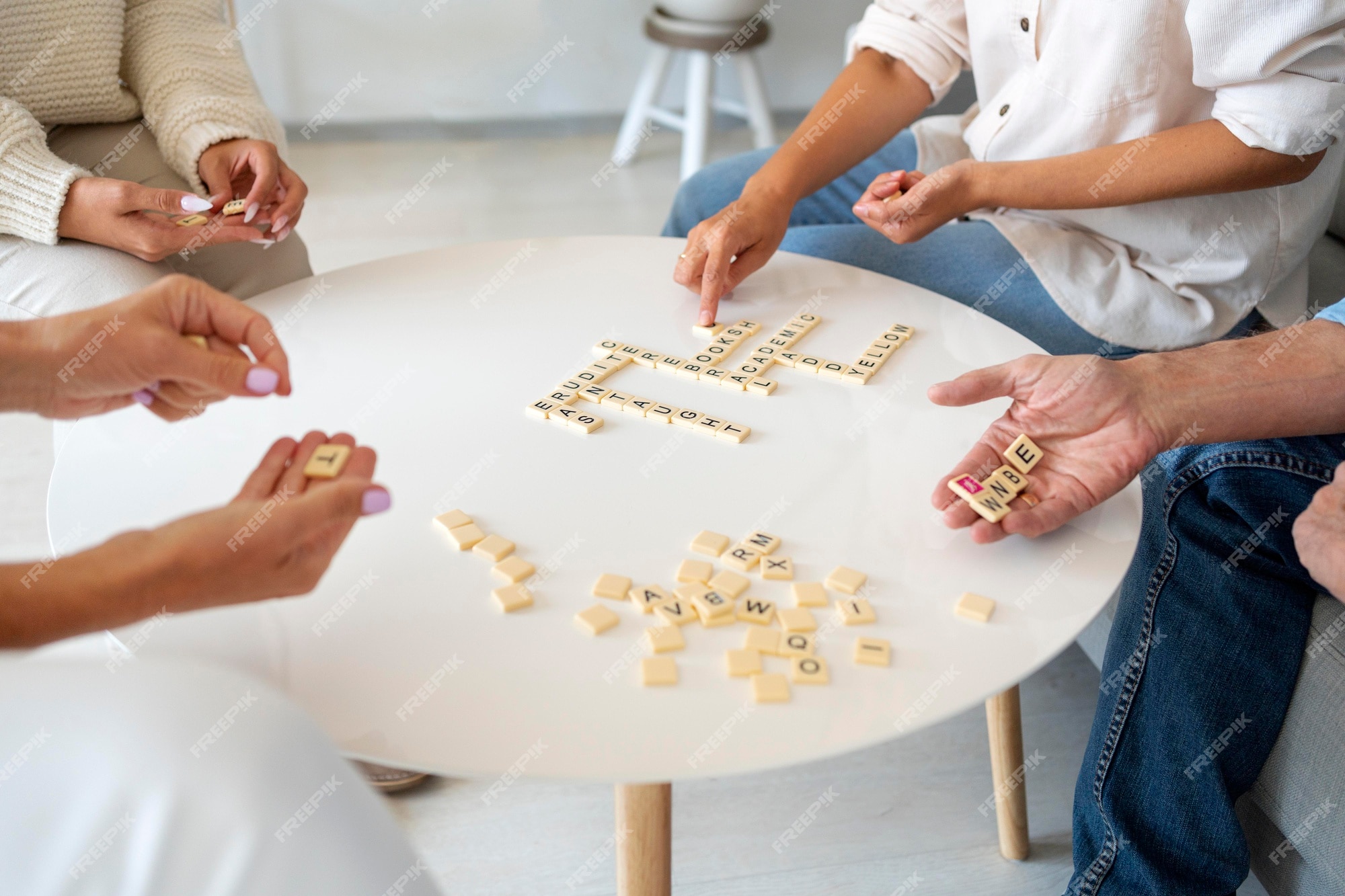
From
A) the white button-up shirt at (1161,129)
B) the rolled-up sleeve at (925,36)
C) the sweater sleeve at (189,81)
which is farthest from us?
the rolled-up sleeve at (925,36)

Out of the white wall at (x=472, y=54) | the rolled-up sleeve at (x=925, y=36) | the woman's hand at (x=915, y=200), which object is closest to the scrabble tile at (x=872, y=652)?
the woman's hand at (x=915, y=200)

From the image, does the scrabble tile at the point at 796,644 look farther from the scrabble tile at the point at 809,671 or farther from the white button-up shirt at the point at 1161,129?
the white button-up shirt at the point at 1161,129

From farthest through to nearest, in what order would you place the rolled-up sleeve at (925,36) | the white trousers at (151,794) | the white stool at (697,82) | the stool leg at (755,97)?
the stool leg at (755,97), the white stool at (697,82), the rolled-up sleeve at (925,36), the white trousers at (151,794)

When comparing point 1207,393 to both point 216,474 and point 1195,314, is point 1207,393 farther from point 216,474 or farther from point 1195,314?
point 216,474

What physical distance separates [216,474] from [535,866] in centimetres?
63

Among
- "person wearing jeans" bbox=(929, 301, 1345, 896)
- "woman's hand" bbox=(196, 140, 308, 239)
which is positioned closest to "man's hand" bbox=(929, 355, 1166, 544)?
"person wearing jeans" bbox=(929, 301, 1345, 896)

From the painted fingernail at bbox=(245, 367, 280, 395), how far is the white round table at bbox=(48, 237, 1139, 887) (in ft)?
0.52

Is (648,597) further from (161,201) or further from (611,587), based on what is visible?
(161,201)

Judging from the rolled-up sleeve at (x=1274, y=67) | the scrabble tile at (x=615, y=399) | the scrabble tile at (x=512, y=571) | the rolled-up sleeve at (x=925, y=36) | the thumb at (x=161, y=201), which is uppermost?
the rolled-up sleeve at (x=1274, y=67)

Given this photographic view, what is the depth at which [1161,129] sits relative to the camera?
1313 mm

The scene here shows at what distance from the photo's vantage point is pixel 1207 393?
3.30ft

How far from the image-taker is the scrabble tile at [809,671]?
76 cm

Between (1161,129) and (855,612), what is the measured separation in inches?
34.9

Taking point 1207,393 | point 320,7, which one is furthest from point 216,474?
point 320,7
